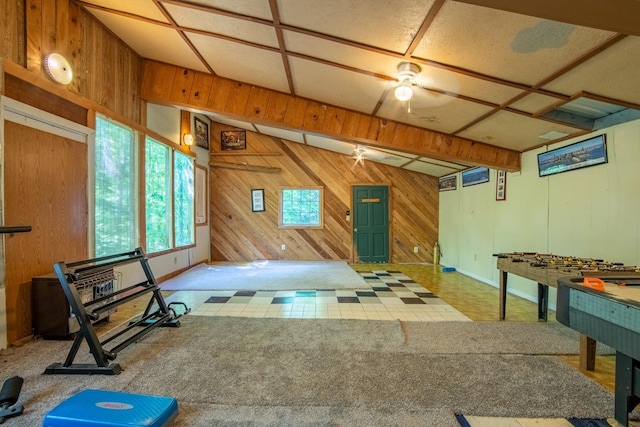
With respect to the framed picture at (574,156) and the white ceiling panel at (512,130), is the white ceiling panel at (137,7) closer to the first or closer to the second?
the white ceiling panel at (512,130)

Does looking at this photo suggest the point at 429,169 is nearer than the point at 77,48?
No

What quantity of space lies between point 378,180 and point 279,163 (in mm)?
2474

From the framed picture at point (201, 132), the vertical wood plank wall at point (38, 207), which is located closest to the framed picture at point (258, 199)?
the framed picture at point (201, 132)

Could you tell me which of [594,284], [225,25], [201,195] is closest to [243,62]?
[225,25]

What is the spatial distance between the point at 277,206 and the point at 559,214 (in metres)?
5.43

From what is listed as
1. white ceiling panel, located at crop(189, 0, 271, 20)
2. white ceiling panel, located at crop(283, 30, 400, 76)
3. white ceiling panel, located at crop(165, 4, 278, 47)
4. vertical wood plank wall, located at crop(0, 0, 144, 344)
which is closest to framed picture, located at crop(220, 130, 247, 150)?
vertical wood plank wall, located at crop(0, 0, 144, 344)

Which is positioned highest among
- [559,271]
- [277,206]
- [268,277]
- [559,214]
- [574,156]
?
[574,156]

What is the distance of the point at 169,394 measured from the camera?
1863 mm

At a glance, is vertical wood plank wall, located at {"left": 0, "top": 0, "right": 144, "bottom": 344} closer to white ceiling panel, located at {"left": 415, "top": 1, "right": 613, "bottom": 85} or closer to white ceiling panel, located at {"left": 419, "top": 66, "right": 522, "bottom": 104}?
white ceiling panel, located at {"left": 415, "top": 1, "right": 613, "bottom": 85}

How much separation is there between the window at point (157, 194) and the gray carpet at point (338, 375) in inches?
94.3

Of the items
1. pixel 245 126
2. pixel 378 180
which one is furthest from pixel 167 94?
pixel 378 180

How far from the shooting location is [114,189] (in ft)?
12.8

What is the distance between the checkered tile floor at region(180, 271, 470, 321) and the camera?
133 inches

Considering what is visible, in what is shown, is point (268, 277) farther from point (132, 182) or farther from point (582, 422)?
point (582, 422)
